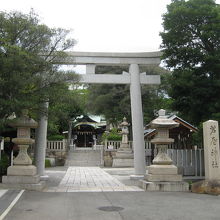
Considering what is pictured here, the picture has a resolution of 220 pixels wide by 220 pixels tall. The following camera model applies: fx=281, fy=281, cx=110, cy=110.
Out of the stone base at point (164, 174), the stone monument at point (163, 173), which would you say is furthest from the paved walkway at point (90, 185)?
the stone base at point (164, 174)

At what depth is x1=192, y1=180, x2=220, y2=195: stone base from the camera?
31.1 ft

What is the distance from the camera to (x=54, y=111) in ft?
36.3

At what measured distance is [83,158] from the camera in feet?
99.5

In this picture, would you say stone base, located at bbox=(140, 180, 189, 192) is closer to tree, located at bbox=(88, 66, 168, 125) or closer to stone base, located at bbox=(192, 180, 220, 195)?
stone base, located at bbox=(192, 180, 220, 195)

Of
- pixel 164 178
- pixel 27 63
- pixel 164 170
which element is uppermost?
pixel 27 63

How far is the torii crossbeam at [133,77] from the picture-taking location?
1338 centimetres

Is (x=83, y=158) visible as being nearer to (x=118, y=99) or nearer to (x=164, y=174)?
(x=118, y=99)

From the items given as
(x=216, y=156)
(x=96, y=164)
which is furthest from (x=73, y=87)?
(x=96, y=164)

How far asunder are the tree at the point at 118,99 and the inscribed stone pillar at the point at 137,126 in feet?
50.2

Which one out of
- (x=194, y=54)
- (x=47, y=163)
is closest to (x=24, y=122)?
(x=194, y=54)

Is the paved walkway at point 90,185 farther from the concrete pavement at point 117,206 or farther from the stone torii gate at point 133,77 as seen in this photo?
the stone torii gate at point 133,77

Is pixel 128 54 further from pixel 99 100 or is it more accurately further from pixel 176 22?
pixel 99 100

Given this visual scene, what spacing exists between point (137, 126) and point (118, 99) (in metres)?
16.8

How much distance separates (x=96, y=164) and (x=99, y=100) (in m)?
6.74
